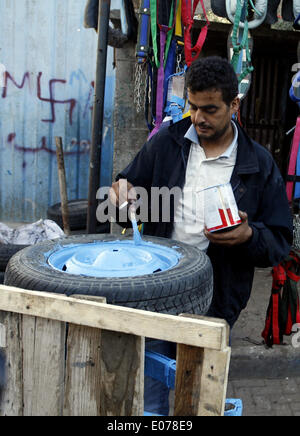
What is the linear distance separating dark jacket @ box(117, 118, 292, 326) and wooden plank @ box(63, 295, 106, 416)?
1.02 metres

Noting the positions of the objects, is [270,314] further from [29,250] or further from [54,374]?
[54,374]

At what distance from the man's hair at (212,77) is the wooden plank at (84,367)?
122 centimetres

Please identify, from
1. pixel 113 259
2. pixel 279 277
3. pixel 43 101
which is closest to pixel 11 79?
pixel 43 101

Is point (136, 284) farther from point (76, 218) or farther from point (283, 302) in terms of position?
point (76, 218)

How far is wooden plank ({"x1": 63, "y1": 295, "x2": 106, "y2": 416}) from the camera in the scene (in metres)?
1.27

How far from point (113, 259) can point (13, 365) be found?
21.5 inches

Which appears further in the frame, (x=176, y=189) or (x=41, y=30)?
(x=41, y=30)

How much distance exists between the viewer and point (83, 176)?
20.1 feet

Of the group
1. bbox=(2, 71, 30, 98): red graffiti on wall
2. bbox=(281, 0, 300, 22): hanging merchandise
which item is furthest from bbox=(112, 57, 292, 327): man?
bbox=(2, 71, 30, 98): red graffiti on wall

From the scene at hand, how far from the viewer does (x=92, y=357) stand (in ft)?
4.17
